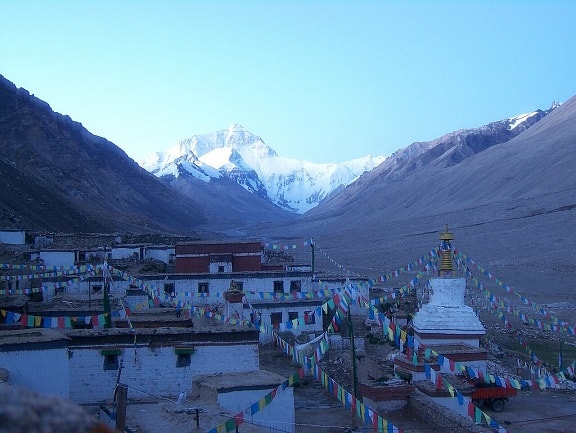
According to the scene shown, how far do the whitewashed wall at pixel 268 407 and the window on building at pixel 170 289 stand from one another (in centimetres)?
1282

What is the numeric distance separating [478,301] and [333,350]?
14.6 metres

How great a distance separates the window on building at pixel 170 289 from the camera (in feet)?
72.2

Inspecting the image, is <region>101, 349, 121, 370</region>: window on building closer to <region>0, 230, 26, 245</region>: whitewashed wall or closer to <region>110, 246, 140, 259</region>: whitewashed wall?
<region>110, 246, 140, 259</region>: whitewashed wall

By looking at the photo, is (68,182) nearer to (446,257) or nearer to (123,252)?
(123,252)

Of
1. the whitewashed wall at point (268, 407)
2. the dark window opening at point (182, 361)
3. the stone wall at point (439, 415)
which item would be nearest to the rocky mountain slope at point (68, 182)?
the dark window opening at point (182, 361)

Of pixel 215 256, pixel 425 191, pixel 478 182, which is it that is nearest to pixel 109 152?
pixel 425 191

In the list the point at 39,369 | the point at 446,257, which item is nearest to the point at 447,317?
the point at 446,257

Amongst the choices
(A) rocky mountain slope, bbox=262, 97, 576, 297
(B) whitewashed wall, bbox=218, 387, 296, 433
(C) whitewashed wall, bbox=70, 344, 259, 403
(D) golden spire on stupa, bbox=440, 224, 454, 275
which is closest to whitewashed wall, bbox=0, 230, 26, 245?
(A) rocky mountain slope, bbox=262, 97, 576, 297

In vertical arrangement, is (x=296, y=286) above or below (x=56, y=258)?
below

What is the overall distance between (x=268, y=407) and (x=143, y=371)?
265cm

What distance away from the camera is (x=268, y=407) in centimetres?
945

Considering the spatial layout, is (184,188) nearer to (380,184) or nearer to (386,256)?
(380,184)

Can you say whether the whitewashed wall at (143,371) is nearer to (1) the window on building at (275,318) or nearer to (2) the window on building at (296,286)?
(1) the window on building at (275,318)

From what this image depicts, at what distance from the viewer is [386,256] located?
191ft
